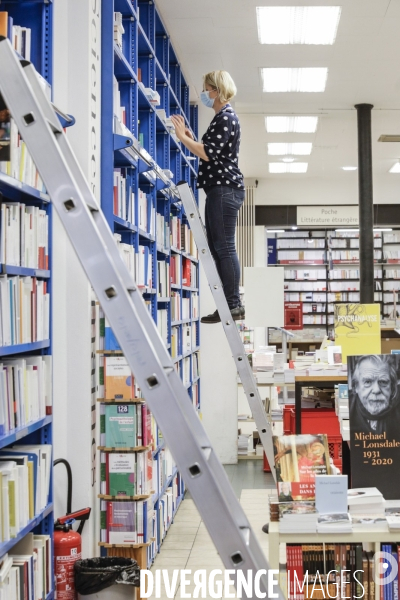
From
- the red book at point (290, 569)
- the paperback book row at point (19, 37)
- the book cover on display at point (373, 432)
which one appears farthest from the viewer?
the book cover on display at point (373, 432)

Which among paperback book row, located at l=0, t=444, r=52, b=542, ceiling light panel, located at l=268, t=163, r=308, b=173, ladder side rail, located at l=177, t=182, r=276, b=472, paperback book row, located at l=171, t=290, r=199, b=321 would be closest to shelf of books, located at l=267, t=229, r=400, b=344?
ceiling light panel, located at l=268, t=163, r=308, b=173

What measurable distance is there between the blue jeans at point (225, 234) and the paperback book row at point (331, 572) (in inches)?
67.9

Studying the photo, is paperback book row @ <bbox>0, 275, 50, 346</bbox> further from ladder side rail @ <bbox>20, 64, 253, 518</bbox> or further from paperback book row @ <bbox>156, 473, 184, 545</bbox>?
paperback book row @ <bbox>156, 473, 184, 545</bbox>

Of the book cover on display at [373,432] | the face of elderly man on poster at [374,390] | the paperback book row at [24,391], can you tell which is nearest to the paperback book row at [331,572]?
the book cover on display at [373,432]

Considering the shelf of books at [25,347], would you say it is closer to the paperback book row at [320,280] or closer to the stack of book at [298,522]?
the stack of book at [298,522]

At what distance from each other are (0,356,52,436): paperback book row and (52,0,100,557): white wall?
0.47 m

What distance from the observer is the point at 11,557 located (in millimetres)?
2713

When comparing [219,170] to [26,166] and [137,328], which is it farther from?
[137,328]

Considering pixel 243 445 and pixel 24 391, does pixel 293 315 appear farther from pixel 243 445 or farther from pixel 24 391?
pixel 24 391

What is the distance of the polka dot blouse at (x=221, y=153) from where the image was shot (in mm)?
4176

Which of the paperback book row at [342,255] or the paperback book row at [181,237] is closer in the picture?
the paperback book row at [181,237]

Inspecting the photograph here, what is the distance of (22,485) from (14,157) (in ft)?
4.06

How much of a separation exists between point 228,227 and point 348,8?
2.64 meters

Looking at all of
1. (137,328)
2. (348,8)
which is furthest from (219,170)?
(137,328)
